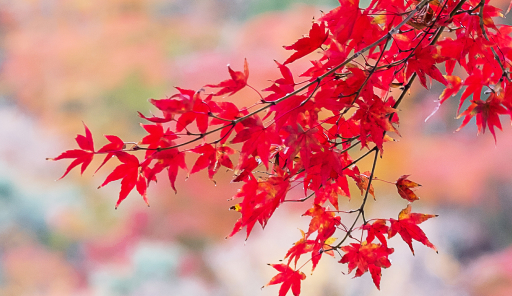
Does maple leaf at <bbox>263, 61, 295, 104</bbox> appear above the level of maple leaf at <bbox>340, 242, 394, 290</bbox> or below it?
above

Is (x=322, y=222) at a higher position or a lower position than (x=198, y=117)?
lower

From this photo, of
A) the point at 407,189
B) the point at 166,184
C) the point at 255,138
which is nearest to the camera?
the point at 255,138

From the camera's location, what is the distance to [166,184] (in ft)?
4.89

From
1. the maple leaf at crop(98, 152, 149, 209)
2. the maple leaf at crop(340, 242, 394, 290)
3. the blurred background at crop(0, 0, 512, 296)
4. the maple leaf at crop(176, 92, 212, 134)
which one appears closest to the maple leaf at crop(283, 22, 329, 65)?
the maple leaf at crop(176, 92, 212, 134)

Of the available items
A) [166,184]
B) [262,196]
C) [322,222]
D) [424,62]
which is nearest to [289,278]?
[322,222]

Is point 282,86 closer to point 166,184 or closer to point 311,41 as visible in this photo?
point 311,41

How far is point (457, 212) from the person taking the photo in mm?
1452

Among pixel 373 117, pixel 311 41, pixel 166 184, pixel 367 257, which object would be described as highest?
pixel 166 184

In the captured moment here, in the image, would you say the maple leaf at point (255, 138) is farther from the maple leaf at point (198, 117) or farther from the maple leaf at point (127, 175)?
the maple leaf at point (127, 175)

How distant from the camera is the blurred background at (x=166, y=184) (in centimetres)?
146

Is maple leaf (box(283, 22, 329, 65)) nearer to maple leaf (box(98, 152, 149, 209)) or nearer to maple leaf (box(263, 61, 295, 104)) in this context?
maple leaf (box(263, 61, 295, 104))

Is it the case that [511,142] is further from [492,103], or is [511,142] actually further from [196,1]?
[196,1]

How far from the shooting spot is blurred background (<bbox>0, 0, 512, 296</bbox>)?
57.3 inches

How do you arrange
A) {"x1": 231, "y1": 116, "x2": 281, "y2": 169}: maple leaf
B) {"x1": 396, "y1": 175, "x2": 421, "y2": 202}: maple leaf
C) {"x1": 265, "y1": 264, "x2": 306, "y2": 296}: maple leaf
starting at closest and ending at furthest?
{"x1": 231, "y1": 116, "x2": 281, "y2": 169}: maple leaf → {"x1": 396, "y1": 175, "x2": 421, "y2": 202}: maple leaf → {"x1": 265, "y1": 264, "x2": 306, "y2": 296}: maple leaf
